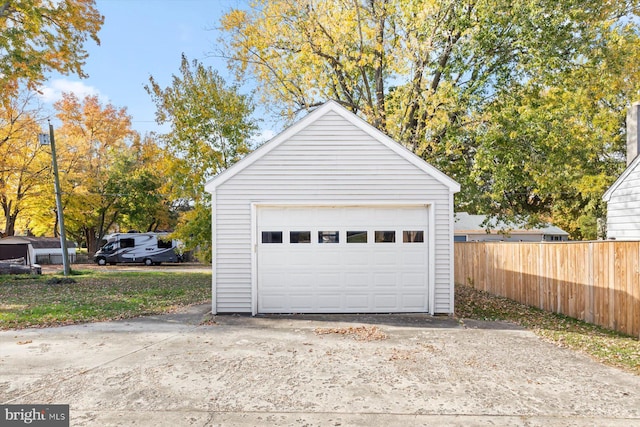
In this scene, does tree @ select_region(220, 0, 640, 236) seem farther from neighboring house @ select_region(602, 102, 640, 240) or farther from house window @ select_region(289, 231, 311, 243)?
house window @ select_region(289, 231, 311, 243)

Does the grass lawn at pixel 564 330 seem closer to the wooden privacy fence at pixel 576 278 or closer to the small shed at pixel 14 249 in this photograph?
the wooden privacy fence at pixel 576 278

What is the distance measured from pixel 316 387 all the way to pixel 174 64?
690 inches

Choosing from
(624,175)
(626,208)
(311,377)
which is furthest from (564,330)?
(624,175)

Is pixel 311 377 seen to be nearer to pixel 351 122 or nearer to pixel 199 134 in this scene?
pixel 351 122

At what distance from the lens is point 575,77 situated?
47.1 feet

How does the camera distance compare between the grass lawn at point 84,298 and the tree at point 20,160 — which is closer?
the grass lawn at point 84,298

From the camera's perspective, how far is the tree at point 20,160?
22.0 meters

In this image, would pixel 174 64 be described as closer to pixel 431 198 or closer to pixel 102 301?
pixel 102 301

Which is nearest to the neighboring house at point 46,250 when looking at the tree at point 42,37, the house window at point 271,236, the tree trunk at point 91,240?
the tree trunk at point 91,240

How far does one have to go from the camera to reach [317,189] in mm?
9680

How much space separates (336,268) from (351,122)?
11.0ft

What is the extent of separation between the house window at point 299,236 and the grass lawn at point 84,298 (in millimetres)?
3577

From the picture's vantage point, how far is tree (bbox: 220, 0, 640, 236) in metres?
13.4

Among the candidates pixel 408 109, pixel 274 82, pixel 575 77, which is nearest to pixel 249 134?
pixel 274 82
